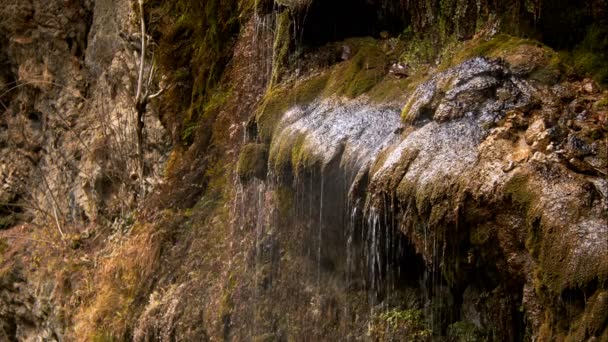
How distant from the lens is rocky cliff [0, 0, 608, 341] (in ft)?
15.7

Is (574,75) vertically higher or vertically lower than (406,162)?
higher

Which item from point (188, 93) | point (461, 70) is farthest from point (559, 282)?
point (188, 93)

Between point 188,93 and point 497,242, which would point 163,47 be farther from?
point 497,242

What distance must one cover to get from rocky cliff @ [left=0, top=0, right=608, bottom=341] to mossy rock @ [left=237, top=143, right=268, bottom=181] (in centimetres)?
2

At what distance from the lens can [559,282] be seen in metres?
4.35

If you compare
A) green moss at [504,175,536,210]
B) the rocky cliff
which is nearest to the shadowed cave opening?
the rocky cliff

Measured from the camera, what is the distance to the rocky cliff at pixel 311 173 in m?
4.79

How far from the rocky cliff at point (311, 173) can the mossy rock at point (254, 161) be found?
21 millimetres

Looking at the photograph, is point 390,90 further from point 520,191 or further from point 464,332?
point 520,191

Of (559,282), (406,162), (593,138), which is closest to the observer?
(559,282)

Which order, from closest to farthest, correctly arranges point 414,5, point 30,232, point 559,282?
1. point 559,282
2. point 414,5
3. point 30,232

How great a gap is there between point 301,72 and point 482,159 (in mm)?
3409

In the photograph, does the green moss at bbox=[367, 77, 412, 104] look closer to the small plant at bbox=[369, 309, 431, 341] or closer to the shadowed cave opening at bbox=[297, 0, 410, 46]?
the shadowed cave opening at bbox=[297, 0, 410, 46]

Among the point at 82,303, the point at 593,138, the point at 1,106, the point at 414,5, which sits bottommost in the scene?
the point at 82,303
